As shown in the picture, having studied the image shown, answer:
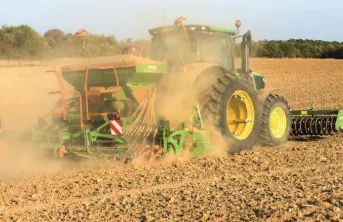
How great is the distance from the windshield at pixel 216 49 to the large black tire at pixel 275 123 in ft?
3.32

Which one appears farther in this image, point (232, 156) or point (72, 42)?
point (72, 42)

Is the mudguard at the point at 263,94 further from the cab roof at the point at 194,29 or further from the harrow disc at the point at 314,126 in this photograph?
the harrow disc at the point at 314,126

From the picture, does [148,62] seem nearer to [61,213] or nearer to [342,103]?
[61,213]

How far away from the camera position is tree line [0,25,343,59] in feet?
29.4

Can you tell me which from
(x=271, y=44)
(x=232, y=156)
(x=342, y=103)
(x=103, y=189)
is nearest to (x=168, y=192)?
(x=103, y=189)

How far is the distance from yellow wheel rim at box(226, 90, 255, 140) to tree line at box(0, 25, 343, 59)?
1.24m

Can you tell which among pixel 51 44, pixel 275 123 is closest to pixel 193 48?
pixel 275 123

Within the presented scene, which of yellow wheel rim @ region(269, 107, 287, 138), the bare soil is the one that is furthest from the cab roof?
the bare soil

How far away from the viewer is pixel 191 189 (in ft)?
16.5

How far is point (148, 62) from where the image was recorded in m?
7.04

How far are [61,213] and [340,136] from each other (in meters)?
6.79

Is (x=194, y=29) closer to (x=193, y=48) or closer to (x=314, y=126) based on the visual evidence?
(x=193, y=48)

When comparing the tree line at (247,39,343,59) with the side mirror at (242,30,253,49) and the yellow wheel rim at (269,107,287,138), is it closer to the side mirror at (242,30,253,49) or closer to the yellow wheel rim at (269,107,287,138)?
the yellow wheel rim at (269,107,287,138)

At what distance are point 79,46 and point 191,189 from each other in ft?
14.7
